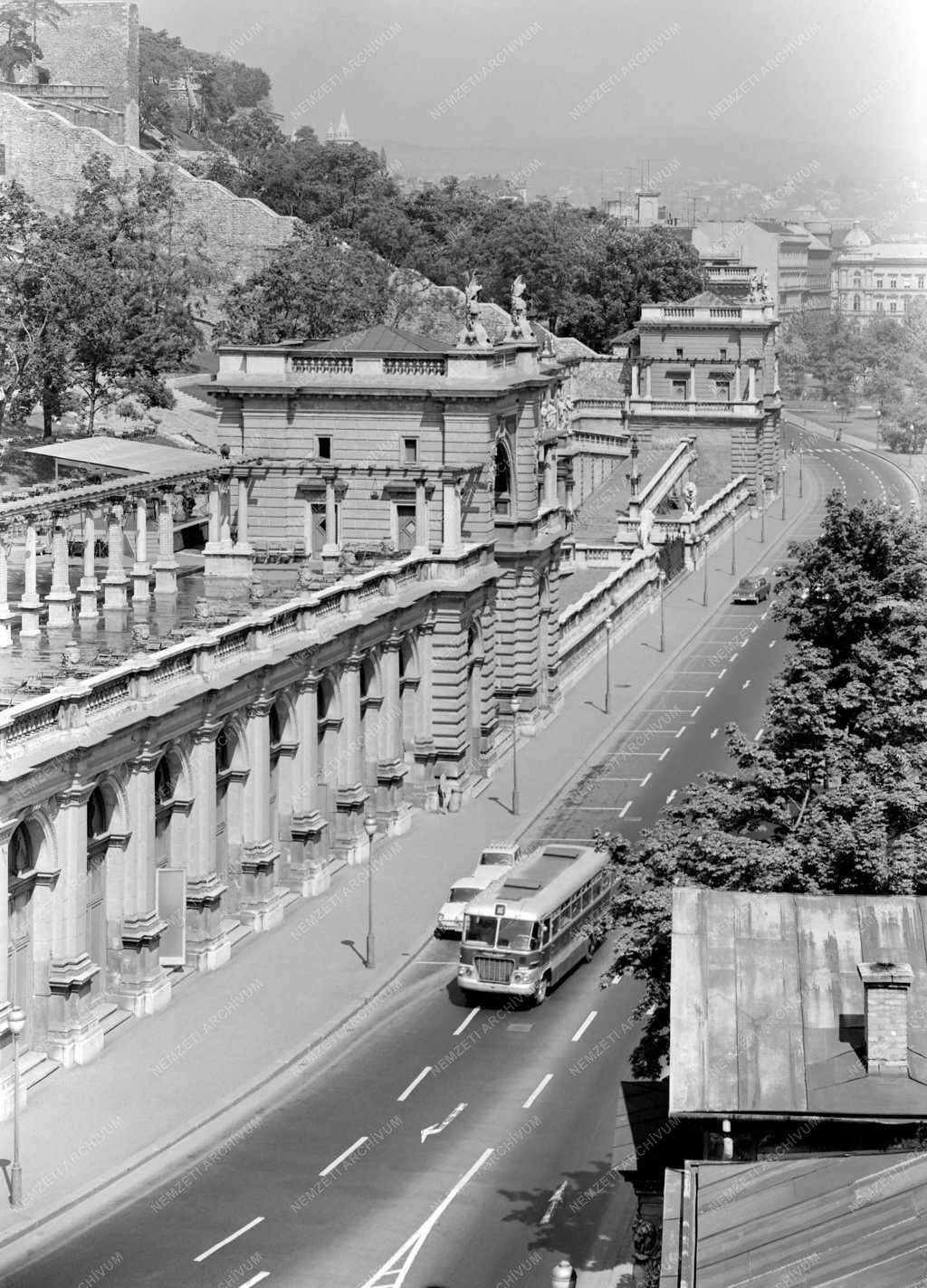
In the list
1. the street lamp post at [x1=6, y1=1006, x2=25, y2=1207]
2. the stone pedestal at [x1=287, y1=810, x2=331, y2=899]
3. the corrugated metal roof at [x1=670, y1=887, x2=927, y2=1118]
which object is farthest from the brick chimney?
the stone pedestal at [x1=287, y1=810, x2=331, y2=899]

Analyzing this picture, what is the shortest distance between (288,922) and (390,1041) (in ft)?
31.3

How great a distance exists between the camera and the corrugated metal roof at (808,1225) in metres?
35.7

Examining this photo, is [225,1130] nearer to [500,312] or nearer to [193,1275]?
[193,1275]

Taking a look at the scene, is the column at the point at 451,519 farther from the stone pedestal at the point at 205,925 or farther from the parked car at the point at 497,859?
the stone pedestal at the point at 205,925

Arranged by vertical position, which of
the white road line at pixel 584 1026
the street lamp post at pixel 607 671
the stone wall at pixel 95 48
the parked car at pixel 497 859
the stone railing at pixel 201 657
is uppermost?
the stone wall at pixel 95 48

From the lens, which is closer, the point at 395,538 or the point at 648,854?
the point at 648,854

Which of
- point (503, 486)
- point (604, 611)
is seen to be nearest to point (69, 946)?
point (503, 486)

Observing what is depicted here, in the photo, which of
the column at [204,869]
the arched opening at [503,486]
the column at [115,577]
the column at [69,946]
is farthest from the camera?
the arched opening at [503,486]

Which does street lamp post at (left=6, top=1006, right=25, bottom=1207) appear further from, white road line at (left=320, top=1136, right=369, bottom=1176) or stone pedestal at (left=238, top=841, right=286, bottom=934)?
stone pedestal at (left=238, top=841, right=286, bottom=934)

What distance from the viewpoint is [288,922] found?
72.0 meters

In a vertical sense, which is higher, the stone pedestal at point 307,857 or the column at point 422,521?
the column at point 422,521

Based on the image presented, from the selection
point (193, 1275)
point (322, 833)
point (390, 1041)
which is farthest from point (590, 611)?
point (193, 1275)

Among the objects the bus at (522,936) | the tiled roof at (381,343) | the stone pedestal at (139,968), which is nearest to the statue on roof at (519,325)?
the tiled roof at (381,343)

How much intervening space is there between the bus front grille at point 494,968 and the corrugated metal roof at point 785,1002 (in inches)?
806
